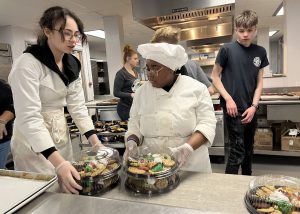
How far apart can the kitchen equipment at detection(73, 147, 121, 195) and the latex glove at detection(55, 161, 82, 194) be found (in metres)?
0.02

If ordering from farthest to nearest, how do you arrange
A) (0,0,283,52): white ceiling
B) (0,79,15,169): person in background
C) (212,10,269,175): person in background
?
(0,0,283,52): white ceiling
(212,10,269,175): person in background
(0,79,15,169): person in background

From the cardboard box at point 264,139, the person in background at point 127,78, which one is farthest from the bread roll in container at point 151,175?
the cardboard box at point 264,139

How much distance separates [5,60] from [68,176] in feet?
16.0

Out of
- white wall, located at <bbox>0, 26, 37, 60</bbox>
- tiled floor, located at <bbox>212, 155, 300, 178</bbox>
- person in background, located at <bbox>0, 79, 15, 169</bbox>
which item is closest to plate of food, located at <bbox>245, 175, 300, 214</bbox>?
person in background, located at <bbox>0, 79, 15, 169</bbox>

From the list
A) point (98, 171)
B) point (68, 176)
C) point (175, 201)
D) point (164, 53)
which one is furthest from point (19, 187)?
point (164, 53)

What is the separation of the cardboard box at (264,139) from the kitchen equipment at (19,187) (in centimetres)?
285

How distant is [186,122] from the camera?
3.79 feet

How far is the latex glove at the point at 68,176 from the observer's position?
87 centimetres

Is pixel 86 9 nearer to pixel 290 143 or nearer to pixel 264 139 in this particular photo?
pixel 264 139

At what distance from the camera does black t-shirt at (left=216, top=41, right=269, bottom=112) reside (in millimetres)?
1923

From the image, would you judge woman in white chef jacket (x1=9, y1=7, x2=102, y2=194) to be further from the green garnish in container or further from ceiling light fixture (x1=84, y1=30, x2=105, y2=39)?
ceiling light fixture (x1=84, y1=30, x2=105, y2=39)

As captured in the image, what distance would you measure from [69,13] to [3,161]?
146cm

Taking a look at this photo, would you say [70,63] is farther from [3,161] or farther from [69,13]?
[3,161]

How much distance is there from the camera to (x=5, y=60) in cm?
483
